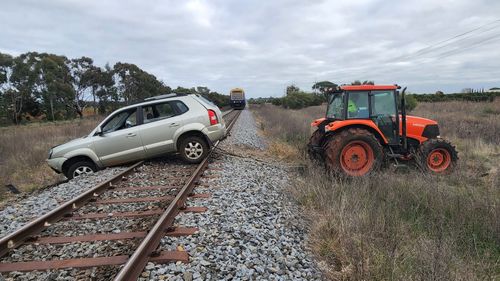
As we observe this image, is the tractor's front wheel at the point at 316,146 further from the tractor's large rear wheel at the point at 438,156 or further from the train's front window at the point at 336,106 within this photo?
the tractor's large rear wheel at the point at 438,156

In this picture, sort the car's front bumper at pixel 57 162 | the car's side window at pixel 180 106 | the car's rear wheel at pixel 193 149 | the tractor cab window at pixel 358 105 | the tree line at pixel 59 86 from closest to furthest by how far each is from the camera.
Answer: the tractor cab window at pixel 358 105, the car's front bumper at pixel 57 162, the car's rear wheel at pixel 193 149, the car's side window at pixel 180 106, the tree line at pixel 59 86

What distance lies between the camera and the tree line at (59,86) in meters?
50.1

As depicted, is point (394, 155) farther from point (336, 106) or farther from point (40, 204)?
point (40, 204)

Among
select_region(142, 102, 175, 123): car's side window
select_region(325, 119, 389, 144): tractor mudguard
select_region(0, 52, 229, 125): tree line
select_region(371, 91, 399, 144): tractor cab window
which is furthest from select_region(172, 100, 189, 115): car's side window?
select_region(0, 52, 229, 125): tree line

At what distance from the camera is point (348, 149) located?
8.42 m

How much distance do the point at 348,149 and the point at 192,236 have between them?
5044 millimetres

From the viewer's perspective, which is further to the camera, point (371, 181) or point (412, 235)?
point (371, 181)

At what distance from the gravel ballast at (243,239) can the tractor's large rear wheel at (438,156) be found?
3973 millimetres

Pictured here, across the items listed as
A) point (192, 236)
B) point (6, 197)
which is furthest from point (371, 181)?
point (6, 197)

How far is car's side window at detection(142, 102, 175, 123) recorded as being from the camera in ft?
31.7

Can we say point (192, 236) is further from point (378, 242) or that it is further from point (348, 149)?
point (348, 149)

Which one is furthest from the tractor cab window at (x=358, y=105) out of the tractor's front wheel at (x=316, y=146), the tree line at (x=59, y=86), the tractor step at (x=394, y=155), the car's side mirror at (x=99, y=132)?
the tree line at (x=59, y=86)

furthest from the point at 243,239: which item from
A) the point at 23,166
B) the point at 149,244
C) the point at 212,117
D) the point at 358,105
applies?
the point at 23,166

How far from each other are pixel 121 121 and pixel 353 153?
6.15 meters
